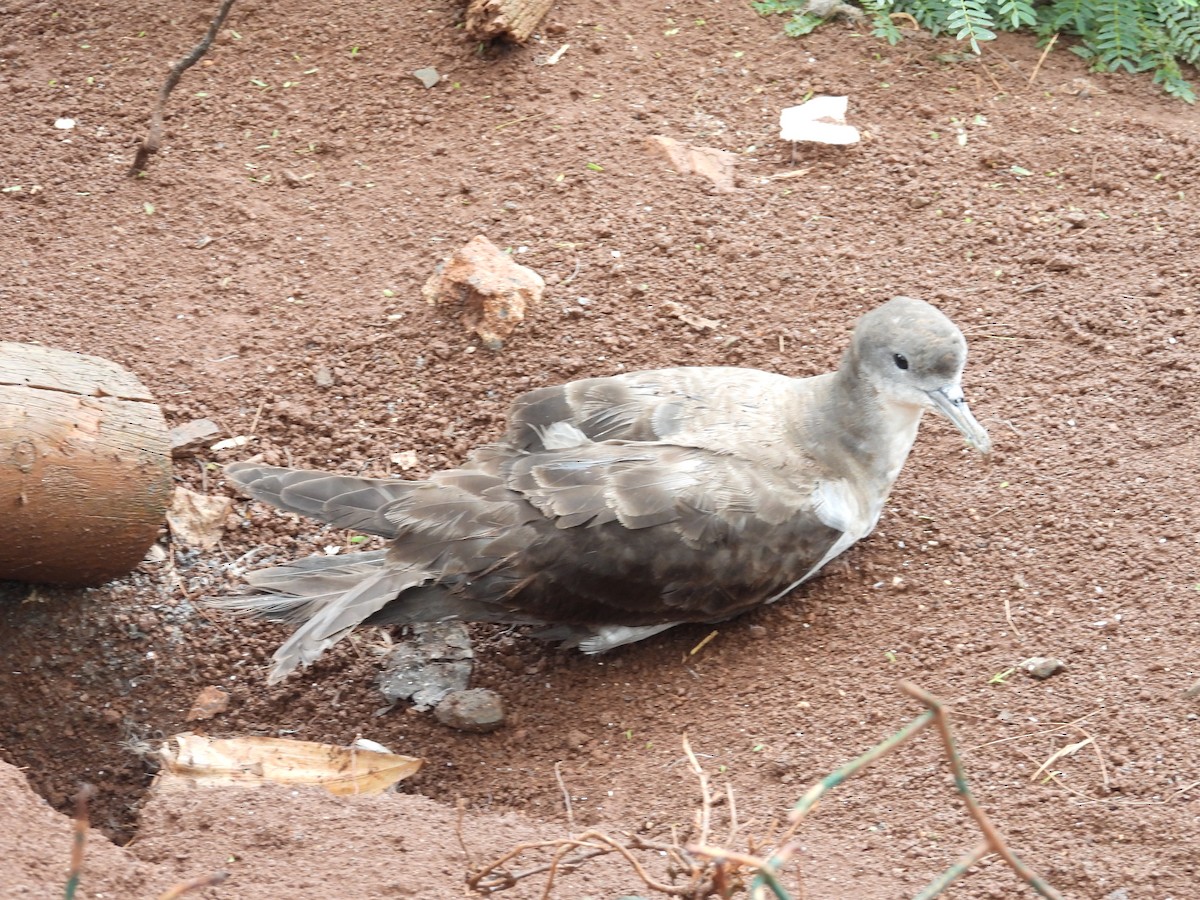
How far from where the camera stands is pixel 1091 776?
3742mm

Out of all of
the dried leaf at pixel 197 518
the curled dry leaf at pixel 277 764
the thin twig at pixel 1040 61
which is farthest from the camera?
the thin twig at pixel 1040 61

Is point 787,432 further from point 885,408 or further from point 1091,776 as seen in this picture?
point 1091,776

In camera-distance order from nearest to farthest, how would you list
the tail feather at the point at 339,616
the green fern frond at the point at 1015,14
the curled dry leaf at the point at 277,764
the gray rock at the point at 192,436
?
1. the curled dry leaf at the point at 277,764
2. the tail feather at the point at 339,616
3. the gray rock at the point at 192,436
4. the green fern frond at the point at 1015,14

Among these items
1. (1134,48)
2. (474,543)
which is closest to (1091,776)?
(474,543)

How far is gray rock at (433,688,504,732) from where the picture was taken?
4.32 meters

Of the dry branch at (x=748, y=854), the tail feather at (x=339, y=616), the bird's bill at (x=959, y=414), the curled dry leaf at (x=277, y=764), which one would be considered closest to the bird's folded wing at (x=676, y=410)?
the bird's bill at (x=959, y=414)

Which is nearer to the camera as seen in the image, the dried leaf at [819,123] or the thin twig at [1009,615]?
the thin twig at [1009,615]

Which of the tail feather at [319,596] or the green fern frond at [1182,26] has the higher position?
the green fern frond at [1182,26]

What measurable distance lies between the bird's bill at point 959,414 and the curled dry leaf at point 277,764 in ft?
6.63

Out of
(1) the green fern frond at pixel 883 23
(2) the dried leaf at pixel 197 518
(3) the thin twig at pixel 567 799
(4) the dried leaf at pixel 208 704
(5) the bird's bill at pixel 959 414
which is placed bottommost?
(4) the dried leaf at pixel 208 704

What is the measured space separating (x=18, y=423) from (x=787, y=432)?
2394 millimetres

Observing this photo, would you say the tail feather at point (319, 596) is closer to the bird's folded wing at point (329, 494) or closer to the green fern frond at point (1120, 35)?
the bird's folded wing at point (329, 494)

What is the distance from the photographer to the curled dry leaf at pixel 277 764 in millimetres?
4004

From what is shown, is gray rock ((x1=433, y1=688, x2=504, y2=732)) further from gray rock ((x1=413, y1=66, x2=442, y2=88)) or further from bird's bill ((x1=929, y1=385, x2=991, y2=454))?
gray rock ((x1=413, y1=66, x2=442, y2=88))
